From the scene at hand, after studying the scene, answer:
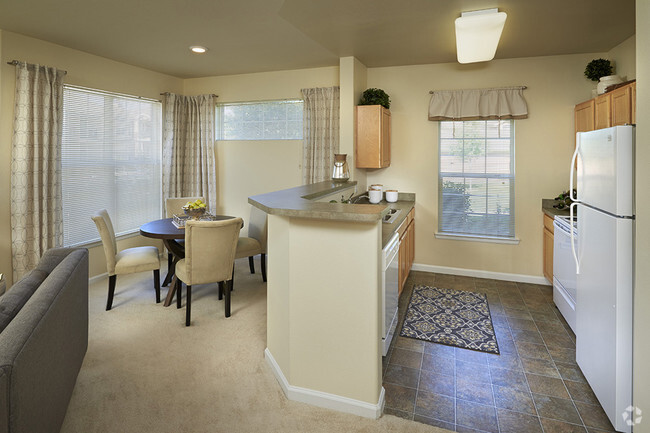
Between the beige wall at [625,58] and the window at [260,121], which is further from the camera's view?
the window at [260,121]

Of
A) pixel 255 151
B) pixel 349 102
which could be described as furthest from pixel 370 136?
pixel 255 151

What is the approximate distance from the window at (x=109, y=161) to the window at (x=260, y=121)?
0.91m

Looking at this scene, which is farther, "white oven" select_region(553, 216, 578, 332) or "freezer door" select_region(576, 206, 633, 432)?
"white oven" select_region(553, 216, 578, 332)

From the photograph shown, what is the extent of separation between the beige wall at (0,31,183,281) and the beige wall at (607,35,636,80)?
5.37 m

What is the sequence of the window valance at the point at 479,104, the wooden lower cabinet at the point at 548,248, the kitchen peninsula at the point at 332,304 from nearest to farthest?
the kitchen peninsula at the point at 332,304 → the wooden lower cabinet at the point at 548,248 → the window valance at the point at 479,104

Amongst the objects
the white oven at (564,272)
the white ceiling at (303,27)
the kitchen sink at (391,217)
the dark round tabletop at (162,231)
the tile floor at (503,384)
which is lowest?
the tile floor at (503,384)

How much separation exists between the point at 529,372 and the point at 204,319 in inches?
101

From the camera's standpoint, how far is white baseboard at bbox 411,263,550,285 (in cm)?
443

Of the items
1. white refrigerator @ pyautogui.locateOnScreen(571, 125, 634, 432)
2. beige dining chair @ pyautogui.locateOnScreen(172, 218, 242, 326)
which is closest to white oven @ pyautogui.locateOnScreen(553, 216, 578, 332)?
white refrigerator @ pyautogui.locateOnScreen(571, 125, 634, 432)

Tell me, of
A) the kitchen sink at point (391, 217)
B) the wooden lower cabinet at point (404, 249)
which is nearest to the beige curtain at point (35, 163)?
the kitchen sink at point (391, 217)

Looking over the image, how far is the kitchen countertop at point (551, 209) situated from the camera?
3834 mm

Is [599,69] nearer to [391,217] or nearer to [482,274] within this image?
[482,274]

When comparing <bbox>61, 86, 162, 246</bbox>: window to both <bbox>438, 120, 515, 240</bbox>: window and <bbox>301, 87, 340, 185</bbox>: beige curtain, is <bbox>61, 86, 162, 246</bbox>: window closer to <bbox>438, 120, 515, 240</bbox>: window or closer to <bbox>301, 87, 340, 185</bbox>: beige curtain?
<bbox>301, 87, 340, 185</bbox>: beige curtain

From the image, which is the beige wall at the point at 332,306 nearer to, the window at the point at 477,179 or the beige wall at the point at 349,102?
the beige wall at the point at 349,102
